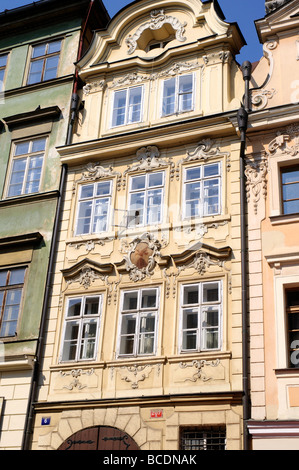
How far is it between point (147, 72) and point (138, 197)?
4.04 m

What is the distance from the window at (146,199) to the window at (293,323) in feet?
12.0

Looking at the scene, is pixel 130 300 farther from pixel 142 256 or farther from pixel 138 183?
pixel 138 183

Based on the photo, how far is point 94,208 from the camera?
16094 mm

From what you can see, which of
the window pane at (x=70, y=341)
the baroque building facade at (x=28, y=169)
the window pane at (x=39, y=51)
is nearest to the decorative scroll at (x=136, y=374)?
the window pane at (x=70, y=341)

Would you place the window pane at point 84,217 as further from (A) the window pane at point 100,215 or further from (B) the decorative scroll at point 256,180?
(B) the decorative scroll at point 256,180

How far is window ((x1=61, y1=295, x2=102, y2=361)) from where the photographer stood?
47.1 feet

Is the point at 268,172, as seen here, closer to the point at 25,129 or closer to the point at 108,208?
the point at 108,208

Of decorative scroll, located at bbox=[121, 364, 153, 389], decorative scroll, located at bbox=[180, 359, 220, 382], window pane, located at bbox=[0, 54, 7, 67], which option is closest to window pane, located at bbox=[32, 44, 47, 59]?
window pane, located at bbox=[0, 54, 7, 67]

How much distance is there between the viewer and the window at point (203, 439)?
1241 centimetres

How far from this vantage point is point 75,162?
17.0 metres

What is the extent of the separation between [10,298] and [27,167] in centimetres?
399

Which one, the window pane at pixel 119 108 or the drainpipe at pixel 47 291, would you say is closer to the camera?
the drainpipe at pixel 47 291

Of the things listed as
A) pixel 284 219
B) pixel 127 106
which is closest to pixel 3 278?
pixel 127 106

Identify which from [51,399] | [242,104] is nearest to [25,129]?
[242,104]
